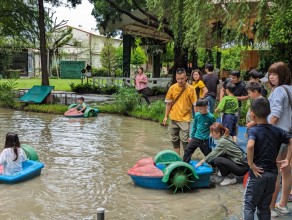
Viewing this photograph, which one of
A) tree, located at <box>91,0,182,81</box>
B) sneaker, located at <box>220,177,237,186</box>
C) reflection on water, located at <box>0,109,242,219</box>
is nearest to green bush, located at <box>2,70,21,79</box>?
tree, located at <box>91,0,182,81</box>

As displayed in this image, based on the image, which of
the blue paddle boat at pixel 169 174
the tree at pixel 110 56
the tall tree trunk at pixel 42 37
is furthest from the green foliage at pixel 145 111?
the tree at pixel 110 56

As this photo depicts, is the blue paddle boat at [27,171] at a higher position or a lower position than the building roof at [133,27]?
lower

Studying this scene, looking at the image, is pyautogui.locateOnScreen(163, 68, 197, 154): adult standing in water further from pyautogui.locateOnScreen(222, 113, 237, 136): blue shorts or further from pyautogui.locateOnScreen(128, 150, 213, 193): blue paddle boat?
pyautogui.locateOnScreen(128, 150, 213, 193): blue paddle boat

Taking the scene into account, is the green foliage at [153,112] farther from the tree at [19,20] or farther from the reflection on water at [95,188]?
the tree at [19,20]

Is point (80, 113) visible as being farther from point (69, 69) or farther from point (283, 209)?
point (69, 69)

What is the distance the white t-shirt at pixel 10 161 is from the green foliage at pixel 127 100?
828cm

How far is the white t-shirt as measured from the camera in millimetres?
6637

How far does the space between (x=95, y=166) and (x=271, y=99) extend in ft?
14.2

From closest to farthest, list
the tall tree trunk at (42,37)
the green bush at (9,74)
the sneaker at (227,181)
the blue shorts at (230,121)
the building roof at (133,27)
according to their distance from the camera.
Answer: the sneaker at (227,181), the blue shorts at (230,121), the tall tree trunk at (42,37), the building roof at (133,27), the green bush at (9,74)

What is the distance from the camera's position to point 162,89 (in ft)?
78.2

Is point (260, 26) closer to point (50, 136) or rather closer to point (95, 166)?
point (95, 166)

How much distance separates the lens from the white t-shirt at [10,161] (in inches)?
261

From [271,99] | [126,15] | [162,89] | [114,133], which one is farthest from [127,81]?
[271,99]

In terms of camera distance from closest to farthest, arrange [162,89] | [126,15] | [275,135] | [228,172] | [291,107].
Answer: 1. [275,135]
2. [291,107]
3. [228,172]
4. [126,15]
5. [162,89]
